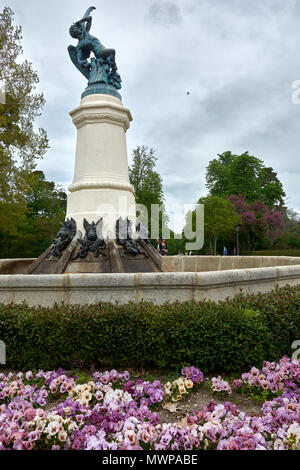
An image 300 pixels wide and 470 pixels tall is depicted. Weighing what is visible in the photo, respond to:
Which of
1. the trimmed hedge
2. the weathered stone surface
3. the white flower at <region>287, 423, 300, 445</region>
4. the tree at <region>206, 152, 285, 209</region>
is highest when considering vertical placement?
the tree at <region>206, 152, 285, 209</region>

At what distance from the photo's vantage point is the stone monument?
288 inches

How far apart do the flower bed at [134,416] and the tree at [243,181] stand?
44.7m

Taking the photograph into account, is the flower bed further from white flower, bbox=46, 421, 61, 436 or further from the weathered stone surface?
the weathered stone surface

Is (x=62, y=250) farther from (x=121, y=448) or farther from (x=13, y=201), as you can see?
(x=13, y=201)

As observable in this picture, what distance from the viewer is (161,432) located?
2545 mm

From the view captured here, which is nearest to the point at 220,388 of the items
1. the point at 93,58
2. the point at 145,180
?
the point at 93,58

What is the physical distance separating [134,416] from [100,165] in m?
6.55

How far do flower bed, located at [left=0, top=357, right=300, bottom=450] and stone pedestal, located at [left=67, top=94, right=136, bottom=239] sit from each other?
15.5 ft

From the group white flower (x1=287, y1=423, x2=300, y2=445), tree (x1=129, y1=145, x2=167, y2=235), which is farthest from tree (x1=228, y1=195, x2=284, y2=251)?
white flower (x1=287, y1=423, x2=300, y2=445)

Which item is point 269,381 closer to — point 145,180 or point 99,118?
point 99,118

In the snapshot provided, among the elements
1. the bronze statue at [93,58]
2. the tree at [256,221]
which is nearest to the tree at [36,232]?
the bronze statue at [93,58]

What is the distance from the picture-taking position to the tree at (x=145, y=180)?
99.6 feet

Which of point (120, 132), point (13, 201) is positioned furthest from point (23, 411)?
point (13, 201)
